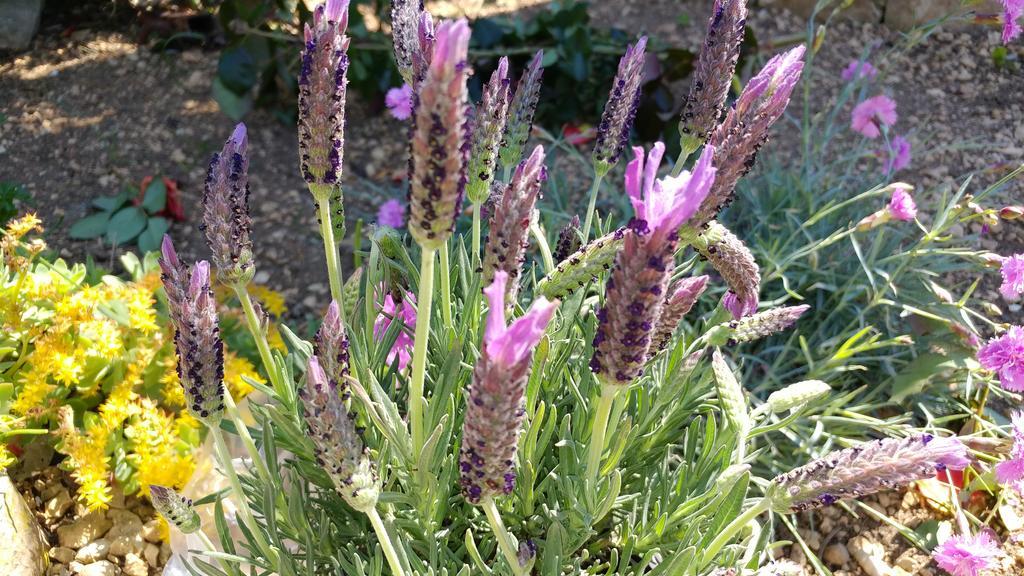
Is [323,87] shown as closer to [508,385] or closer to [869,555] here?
[508,385]

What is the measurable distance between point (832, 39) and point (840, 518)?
2.54 m

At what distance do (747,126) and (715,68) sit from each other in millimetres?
276

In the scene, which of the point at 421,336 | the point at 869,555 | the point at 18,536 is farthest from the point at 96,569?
the point at 869,555

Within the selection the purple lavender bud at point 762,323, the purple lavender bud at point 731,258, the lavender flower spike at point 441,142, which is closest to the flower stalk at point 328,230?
the lavender flower spike at point 441,142

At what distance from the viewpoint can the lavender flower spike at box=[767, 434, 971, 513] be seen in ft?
3.50

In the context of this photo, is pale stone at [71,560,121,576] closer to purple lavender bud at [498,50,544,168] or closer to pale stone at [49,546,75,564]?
pale stone at [49,546,75,564]

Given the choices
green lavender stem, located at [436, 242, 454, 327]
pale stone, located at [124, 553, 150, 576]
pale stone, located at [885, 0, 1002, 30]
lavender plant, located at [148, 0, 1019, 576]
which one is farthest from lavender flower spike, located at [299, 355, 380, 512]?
pale stone, located at [885, 0, 1002, 30]

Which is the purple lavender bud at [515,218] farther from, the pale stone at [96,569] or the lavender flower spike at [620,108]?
the pale stone at [96,569]

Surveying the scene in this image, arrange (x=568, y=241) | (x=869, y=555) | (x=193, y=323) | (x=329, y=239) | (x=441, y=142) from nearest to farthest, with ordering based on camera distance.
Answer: (x=441, y=142)
(x=193, y=323)
(x=329, y=239)
(x=568, y=241)
(x=869, y=555)

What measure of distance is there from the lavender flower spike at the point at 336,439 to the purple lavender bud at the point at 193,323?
0.63 ft

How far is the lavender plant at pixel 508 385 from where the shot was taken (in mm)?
962

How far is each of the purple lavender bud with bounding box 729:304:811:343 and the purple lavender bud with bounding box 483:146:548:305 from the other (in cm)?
49

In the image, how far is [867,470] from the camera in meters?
1.09

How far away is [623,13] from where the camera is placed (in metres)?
4.23
